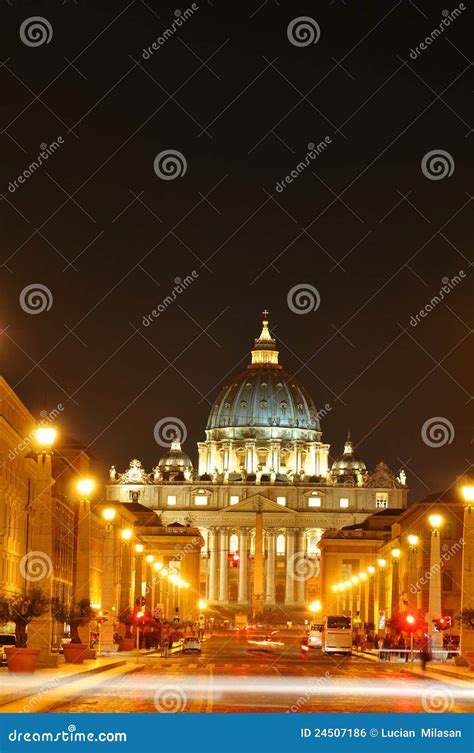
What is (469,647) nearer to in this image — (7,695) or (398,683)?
(398,683)

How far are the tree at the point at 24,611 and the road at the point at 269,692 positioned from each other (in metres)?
3.19

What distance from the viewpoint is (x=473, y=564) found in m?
57.4

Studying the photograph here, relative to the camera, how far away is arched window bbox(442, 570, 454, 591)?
116 m

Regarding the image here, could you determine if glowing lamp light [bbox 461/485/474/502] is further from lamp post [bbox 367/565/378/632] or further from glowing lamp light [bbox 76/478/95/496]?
lamp post [bbox 367/565/378/632]

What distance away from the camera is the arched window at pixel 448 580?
116m

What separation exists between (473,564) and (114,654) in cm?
1789

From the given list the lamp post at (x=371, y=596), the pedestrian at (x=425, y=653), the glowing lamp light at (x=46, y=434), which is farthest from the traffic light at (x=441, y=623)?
the lamp post at (x=371, y=596)

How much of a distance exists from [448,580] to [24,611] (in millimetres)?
75771

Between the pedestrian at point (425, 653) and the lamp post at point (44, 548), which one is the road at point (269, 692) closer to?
the lamp post at point (44, 548)

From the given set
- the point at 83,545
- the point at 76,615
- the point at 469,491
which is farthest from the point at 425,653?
the point at 76,615

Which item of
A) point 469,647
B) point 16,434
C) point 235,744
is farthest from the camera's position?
point 16,434

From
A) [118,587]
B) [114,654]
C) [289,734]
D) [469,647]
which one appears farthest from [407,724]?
[118,587]

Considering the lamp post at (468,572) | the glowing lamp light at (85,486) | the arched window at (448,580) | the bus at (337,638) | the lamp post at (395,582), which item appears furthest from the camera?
the arched window at (448,580)

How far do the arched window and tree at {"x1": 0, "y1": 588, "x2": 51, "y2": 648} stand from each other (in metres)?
73.8
